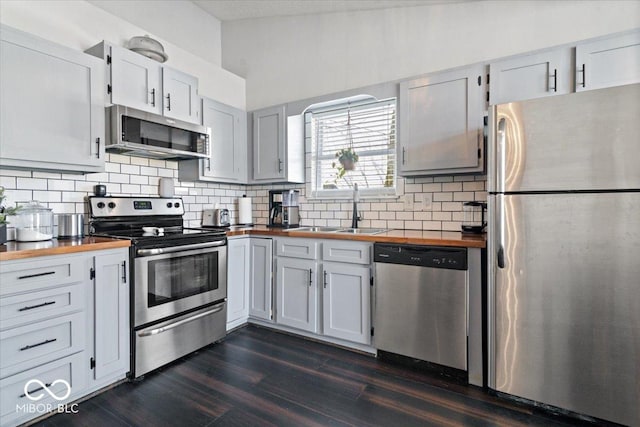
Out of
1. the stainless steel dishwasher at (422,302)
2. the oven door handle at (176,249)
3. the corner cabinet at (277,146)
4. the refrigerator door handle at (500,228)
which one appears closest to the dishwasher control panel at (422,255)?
the stainless steel dishwasher at (422,302)

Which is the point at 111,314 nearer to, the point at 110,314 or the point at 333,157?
the point at 110,314

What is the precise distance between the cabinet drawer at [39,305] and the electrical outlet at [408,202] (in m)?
2.43

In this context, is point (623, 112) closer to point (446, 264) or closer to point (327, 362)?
point (446, 264)

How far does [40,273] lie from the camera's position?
1706mm

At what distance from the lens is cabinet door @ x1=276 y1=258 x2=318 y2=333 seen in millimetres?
2717

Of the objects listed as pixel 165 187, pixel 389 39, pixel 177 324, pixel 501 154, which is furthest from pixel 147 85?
pixel 501 154

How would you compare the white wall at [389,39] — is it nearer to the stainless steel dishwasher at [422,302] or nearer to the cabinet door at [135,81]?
the cabinet door at [135,81]

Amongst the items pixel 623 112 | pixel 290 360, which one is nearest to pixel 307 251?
pixel 290 360

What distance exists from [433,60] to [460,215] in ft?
4.38

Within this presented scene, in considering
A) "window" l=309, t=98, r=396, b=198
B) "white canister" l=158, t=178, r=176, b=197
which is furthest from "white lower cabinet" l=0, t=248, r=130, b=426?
"window" l=309, t=98, r=396, b=198

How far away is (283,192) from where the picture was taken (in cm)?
338

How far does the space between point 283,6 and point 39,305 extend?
3.23 metres

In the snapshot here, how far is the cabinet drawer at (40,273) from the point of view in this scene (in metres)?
1.60

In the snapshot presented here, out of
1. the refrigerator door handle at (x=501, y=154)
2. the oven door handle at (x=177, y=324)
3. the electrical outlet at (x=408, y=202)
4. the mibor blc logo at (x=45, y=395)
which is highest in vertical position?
the refrigerator door handle at (x=501, y=154)
